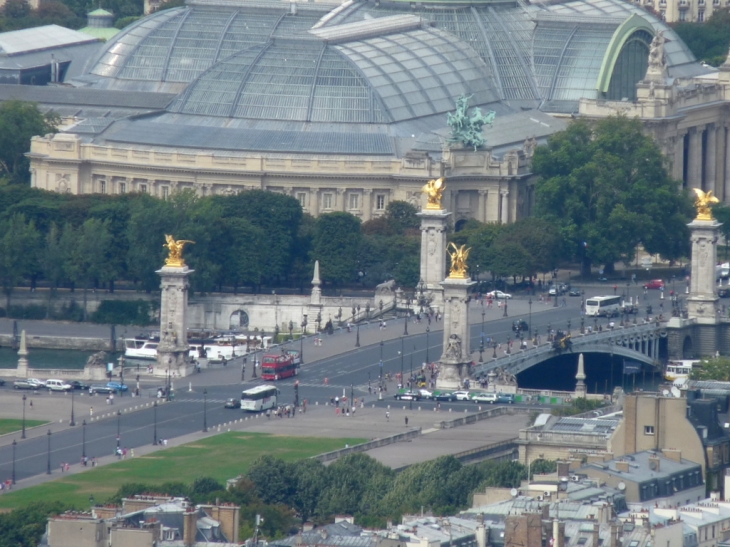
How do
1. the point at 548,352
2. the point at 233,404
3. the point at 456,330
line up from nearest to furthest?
1. the point at 233,404
2. the point at 456,330
3. the point at 548,352

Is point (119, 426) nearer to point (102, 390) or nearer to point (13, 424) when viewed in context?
point (13, 424)

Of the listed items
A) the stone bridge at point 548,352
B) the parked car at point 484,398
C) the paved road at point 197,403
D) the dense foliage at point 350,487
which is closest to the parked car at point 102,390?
the paved road at point 197,403

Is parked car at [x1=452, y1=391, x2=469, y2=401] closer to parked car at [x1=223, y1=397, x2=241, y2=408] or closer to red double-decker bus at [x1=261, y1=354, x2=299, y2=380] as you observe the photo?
red double-decker bus at [x1=261, y1=354, x2=299, y2=380]

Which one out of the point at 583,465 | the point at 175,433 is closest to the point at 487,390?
the point at 175,433

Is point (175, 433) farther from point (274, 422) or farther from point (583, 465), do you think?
point (583, 465)

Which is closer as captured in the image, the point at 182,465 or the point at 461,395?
the point at 182,465

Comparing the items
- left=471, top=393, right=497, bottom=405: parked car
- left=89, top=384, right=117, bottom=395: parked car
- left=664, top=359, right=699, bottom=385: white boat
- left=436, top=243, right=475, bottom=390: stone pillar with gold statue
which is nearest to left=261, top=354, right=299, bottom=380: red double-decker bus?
left=436, top=243, right=475, bottom=390: stone pillar with gold statue

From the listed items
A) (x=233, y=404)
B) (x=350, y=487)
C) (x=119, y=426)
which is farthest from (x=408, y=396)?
(x=350, y=487)
